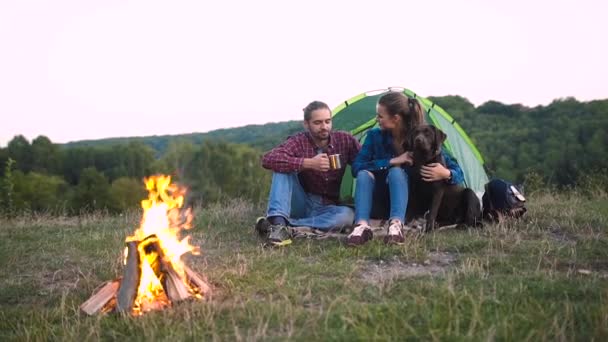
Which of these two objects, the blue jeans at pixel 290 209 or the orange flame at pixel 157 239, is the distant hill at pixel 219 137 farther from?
the orange flame at pixel 157 239

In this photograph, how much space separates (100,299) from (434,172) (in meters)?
3.12

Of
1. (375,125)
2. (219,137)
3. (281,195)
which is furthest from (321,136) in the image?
(219,137)

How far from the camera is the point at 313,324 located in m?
2.66

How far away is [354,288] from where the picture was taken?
3.30 metres

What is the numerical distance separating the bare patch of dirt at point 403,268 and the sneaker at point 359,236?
43cm

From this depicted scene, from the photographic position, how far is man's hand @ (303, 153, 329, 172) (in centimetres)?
515

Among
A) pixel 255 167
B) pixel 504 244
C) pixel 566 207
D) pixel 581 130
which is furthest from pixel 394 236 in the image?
pixel 255 167

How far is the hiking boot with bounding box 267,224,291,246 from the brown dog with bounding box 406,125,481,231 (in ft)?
4.31

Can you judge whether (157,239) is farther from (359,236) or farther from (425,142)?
(425,142)

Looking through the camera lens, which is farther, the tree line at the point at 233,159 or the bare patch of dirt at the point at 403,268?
the tree line at the point at 233,159

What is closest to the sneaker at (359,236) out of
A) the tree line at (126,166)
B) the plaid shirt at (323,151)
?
the plaid shirt at (323,151)

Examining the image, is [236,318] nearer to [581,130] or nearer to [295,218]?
[295,218]

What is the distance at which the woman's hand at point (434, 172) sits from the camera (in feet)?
16.4

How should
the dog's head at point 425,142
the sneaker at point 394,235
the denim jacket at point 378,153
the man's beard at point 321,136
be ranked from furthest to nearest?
1. the man's beard at point 321,136
2. the denim jacket at point 378,153
3. the dog's head at point 425,142
4. the sneaker at point 394,235
